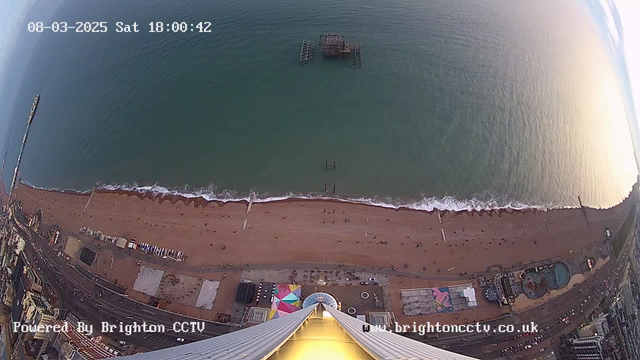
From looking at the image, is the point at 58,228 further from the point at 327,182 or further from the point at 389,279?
the point at 389,279

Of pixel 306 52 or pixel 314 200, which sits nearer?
pixel 314 200

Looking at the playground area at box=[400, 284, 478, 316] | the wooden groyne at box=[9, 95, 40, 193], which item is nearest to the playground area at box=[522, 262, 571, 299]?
the playground area at box=[400, 284, 478, 316]

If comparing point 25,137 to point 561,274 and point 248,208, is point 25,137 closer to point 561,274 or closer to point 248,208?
point 248,208

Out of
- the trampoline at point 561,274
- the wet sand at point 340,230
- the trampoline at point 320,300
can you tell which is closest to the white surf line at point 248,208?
the wet sand at point 340,230

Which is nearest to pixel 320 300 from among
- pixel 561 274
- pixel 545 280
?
pixel 545 280

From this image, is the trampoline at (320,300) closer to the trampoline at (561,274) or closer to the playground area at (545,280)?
the playground area at (545,280)

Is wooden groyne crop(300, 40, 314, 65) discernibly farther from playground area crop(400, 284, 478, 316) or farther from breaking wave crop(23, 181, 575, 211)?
playground area crop(400, 284, 478, 316)

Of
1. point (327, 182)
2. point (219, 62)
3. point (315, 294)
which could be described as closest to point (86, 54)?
point (219, 62)
